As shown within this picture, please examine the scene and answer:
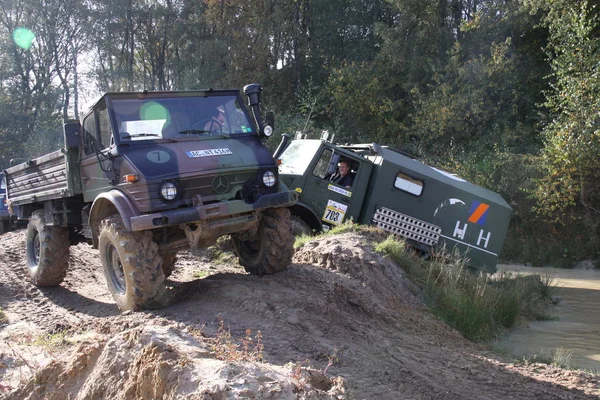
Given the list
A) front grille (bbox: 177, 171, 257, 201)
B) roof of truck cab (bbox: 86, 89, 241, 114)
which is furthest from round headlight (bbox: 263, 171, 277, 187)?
roof of truck cab (bbox: 86, 89, 241, 114)

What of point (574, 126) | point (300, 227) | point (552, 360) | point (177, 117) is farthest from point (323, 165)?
point (574, 126)

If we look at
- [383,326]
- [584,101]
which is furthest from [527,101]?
[383,326]

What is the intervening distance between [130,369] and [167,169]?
8.95ft

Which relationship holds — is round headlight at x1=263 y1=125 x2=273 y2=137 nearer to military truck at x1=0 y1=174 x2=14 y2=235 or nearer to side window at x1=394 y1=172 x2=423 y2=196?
side window at x1=394 y1=172 x2=423 y2=196

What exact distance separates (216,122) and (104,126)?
48.8 inches

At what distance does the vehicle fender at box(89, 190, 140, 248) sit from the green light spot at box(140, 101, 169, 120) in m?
0.97

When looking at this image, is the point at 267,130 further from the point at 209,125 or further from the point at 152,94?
the point at 152,94

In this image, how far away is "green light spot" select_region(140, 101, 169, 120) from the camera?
6855 millimetres

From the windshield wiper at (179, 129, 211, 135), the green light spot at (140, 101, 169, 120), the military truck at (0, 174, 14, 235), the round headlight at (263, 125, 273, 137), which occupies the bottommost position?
the military truck at (0, 174, 14, 235)

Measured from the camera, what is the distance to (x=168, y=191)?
6.19 m

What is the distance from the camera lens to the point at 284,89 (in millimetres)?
25453

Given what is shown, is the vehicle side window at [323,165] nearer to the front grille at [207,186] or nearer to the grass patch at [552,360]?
the front grille at [207,186]

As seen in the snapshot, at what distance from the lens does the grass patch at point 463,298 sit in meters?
8.23

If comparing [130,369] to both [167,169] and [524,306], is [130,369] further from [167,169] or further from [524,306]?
[524,306]
